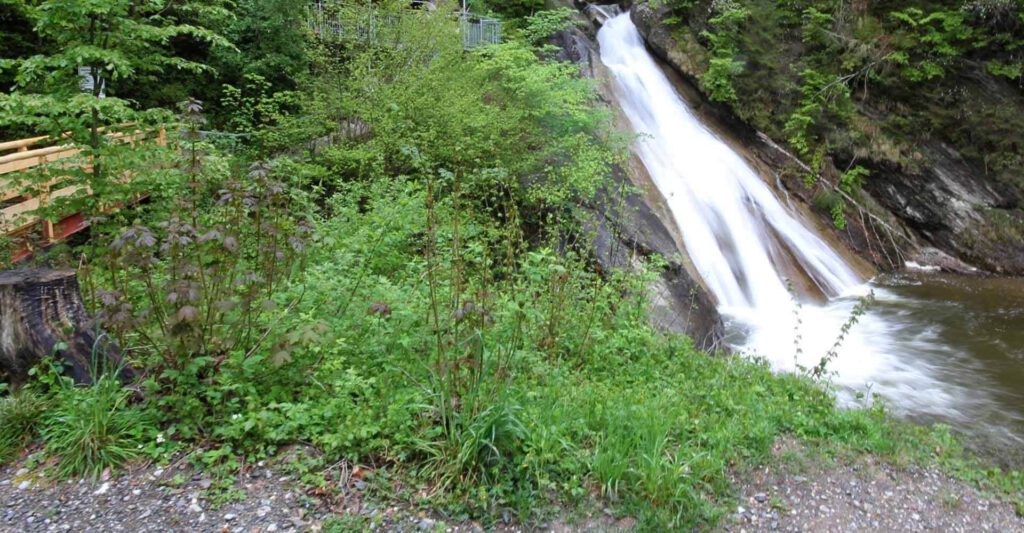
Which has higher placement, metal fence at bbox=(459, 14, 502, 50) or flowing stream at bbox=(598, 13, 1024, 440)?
metal fence at bbox=(459, 14, 502, 50)

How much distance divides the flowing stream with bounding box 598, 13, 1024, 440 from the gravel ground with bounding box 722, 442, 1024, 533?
200 centimetres

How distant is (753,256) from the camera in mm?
12281

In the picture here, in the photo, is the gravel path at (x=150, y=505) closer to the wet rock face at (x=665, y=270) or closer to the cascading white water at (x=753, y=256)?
the wet rock face at (x=665, y=270)

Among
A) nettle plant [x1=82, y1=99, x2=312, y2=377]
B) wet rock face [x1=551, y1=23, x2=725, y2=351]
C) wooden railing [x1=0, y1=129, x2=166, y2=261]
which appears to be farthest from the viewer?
wet rock face [x1=551, y1=23, x2=725, y2=351]

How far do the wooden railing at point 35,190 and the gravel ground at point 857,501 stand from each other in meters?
6.14

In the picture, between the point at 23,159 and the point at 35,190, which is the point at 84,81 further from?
the point at 23,159

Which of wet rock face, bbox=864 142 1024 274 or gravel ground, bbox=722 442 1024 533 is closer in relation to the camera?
gravel ground, bbox=722 442 1024 533

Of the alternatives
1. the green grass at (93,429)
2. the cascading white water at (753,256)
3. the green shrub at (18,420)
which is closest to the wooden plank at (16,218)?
the green shrub at (18,420)

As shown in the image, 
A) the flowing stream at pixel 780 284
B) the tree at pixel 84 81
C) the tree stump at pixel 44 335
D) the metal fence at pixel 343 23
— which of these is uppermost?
the metal fence at pixel 343 23

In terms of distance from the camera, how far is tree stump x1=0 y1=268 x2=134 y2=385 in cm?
392

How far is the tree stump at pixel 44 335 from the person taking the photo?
154 inches

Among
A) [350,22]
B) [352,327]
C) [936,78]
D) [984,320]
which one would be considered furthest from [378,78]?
[936,78]


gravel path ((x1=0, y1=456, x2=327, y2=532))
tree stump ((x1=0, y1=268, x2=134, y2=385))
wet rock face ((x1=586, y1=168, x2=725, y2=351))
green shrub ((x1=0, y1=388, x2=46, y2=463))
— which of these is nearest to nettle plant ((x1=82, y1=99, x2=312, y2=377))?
tree stump ((x1=0, y1=268, x2=134, y2=385))

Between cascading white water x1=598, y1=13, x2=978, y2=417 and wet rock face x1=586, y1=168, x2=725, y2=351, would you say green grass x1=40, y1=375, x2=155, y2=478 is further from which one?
cascading white water x1=598, y1=13, x2=978, y2=417
